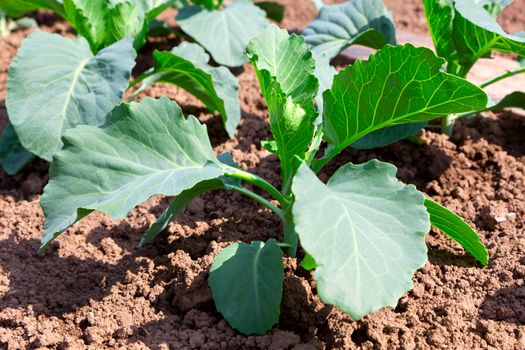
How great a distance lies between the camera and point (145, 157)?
7.59 ft

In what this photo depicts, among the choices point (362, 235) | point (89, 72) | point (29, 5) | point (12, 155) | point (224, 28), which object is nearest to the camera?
point (362, 235)

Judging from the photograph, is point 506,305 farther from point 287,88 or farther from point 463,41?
point 463,41

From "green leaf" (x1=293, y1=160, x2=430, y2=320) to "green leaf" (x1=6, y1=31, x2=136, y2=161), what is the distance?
123 centimetres

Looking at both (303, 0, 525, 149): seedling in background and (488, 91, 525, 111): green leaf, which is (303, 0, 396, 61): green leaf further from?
(488, 91, 525, 111): green leaf

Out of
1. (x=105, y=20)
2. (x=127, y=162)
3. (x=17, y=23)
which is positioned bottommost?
(x=17, y=23)

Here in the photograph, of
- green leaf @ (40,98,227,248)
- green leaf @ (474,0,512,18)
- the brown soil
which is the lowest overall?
the brown soil

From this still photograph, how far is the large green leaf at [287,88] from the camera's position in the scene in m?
2.28

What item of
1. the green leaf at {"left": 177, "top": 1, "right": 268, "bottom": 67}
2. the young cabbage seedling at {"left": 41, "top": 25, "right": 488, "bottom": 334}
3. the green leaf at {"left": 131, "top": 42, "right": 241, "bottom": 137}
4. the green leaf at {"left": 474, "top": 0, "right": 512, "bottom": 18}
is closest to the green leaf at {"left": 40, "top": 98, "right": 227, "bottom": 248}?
the young cabbage seedling at {"left": 41, "top": 25, "right": 488, "bottom": 334}

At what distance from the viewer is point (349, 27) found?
3398 millimetres

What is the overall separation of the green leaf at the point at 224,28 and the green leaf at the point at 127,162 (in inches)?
53.0

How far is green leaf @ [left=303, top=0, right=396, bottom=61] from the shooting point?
3.32m

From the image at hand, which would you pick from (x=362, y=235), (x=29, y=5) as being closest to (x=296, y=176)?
(x=362, y=235)

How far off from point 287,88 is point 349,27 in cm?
108

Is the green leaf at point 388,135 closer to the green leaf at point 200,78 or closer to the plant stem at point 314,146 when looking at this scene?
the plant stem at point 314,146
